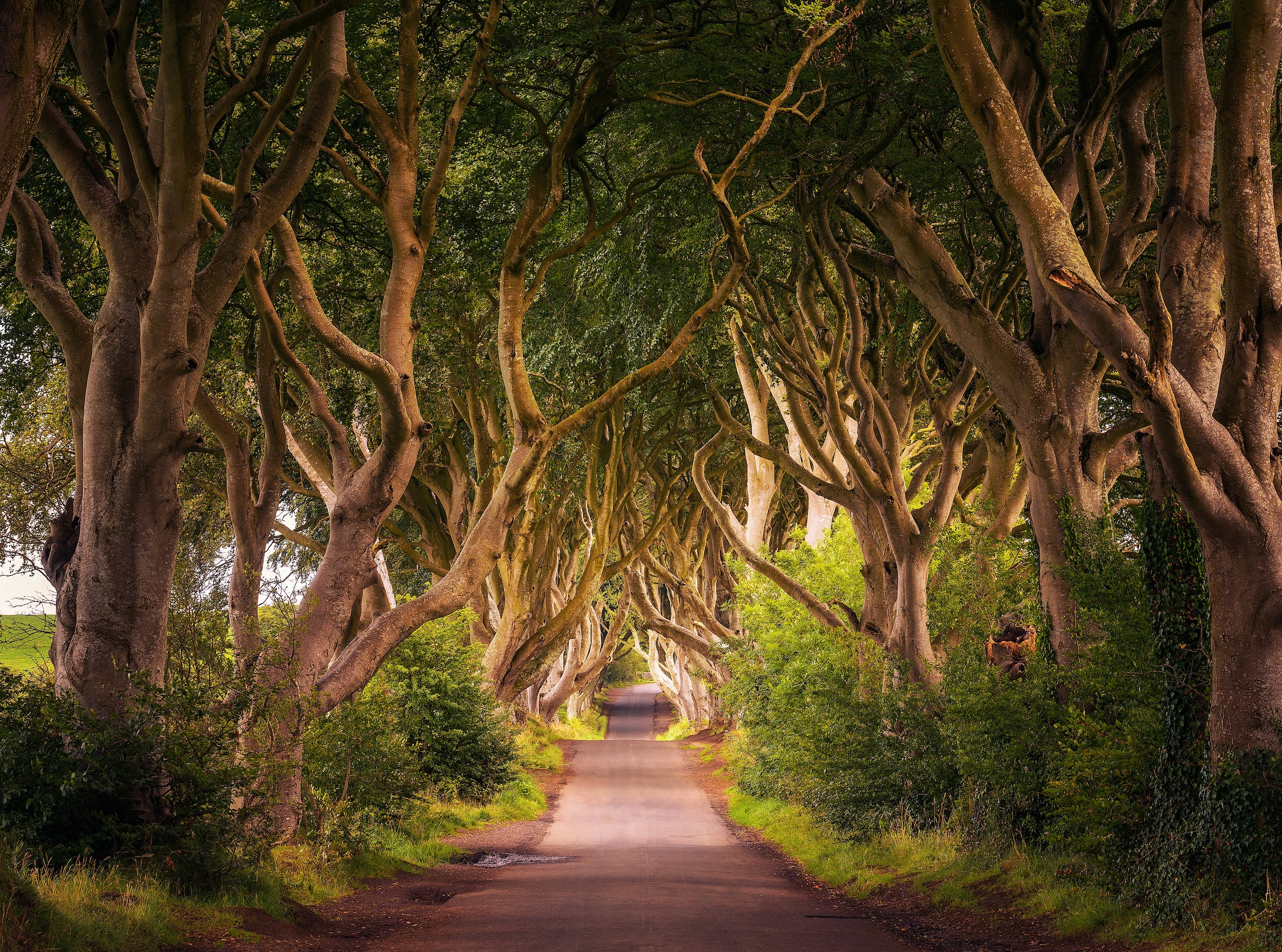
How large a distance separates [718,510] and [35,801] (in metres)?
13.6

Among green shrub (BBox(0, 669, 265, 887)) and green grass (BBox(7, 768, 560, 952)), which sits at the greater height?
green shrub (BBox(0, 669, 265, 887))

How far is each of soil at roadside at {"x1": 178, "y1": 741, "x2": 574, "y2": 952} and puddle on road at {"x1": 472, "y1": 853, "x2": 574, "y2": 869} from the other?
7.2 inches

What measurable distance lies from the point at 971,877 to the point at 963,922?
3.78 feet

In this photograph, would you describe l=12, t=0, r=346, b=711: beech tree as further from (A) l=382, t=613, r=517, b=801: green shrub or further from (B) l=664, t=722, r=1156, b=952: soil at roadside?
(A) l=382, t=613, r=517, b=801: green shrub

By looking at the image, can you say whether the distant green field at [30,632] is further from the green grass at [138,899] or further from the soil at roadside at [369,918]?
the soil at roadside at [369,918]

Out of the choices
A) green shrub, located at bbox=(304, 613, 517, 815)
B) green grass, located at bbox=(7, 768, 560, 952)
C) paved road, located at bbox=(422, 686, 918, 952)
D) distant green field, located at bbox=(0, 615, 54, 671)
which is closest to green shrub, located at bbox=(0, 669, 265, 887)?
green grass, located at bbox=(7, 768, 560, 952)

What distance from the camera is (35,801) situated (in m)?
7.12

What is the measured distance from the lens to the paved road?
26.8 ft

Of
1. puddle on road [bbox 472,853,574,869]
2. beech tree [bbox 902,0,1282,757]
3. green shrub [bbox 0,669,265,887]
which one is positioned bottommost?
puddle on road [bbox 472,853,574,869]

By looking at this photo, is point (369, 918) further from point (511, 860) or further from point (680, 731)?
point (680, 731)

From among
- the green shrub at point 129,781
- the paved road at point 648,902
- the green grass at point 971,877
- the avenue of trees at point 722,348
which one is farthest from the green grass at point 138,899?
the green grass at point 971,877

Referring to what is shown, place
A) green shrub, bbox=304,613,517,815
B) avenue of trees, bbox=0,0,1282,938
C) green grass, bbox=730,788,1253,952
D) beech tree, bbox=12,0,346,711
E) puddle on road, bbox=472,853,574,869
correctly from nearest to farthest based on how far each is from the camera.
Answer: green grass, bbox=730,788,1253,952 < avenue of trees, bbox=0,0,1282,938 < beech tree, bbox=12,0,346,711 < green shrub, bbox=304,613,517,815 < puddle on road, bbox=472,853,574,869

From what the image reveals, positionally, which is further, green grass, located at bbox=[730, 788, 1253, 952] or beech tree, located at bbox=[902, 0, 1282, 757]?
green grass, located at bbox=[730, 788, 1253, 952]

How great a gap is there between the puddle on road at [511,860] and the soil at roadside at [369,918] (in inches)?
7.2
